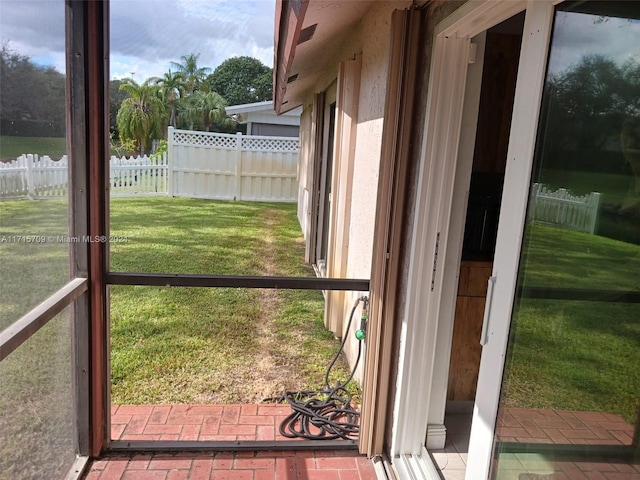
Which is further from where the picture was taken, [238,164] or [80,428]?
[238,164]

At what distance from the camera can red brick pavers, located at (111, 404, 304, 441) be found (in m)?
2.47

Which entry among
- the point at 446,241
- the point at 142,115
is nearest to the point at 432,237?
the point at 446,241

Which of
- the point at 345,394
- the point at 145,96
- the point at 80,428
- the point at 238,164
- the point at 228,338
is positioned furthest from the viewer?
the point at 145,96

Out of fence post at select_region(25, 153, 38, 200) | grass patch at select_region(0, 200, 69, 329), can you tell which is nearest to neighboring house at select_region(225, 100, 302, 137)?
grass patch at select_region(0, 200, 69, 329)

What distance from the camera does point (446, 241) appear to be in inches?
79.9

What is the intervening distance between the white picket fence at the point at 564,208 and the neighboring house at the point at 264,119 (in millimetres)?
10523

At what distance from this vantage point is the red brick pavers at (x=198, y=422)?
2469 mm

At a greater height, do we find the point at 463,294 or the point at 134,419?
the point at 463,294

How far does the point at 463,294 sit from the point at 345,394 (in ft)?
3.46

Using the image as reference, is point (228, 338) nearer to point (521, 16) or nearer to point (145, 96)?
point (521, 16)

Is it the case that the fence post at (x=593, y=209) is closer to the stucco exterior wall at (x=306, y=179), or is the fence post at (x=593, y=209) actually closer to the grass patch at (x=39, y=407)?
the grass patch at (x=39, y=407)

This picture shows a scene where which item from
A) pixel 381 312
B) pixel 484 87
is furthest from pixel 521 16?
pixel 381 312

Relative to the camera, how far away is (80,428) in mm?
2148

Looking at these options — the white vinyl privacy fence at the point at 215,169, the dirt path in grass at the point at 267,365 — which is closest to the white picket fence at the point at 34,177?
the dirt path in grass at the point at 267,365
